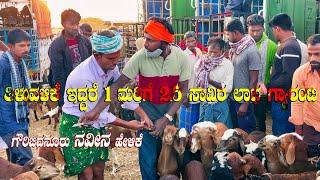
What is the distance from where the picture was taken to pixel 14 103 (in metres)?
4.31

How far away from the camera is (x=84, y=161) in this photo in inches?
140

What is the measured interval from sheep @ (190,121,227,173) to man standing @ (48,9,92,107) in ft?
6.87

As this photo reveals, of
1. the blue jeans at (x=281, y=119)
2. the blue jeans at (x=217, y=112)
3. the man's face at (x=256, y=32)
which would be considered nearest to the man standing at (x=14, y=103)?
the blue jeans at (x=217, y=112)

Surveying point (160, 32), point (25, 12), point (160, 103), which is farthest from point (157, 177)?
point (25, 12)

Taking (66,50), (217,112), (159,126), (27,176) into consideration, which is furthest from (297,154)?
(66,50)

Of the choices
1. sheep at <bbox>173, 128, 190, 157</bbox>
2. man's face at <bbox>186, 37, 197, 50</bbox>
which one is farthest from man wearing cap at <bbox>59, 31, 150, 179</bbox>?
man's face at <bbox>186, 37, 197, 50</bbox>

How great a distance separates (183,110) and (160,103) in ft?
4.61

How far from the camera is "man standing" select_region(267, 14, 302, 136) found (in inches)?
193

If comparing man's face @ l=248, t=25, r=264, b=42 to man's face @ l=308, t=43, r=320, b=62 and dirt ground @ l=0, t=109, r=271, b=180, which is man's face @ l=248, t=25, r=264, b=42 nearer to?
man's face @ l=308, t=43, r=320, b=62

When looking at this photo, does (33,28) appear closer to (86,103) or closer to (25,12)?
(25,12)

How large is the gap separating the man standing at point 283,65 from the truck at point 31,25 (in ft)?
22.7

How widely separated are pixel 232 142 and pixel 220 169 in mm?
515

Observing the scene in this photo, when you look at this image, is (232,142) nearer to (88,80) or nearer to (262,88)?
(262,88)

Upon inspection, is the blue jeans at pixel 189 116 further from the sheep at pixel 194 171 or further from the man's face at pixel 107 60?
the man's face at pixel 107 60
